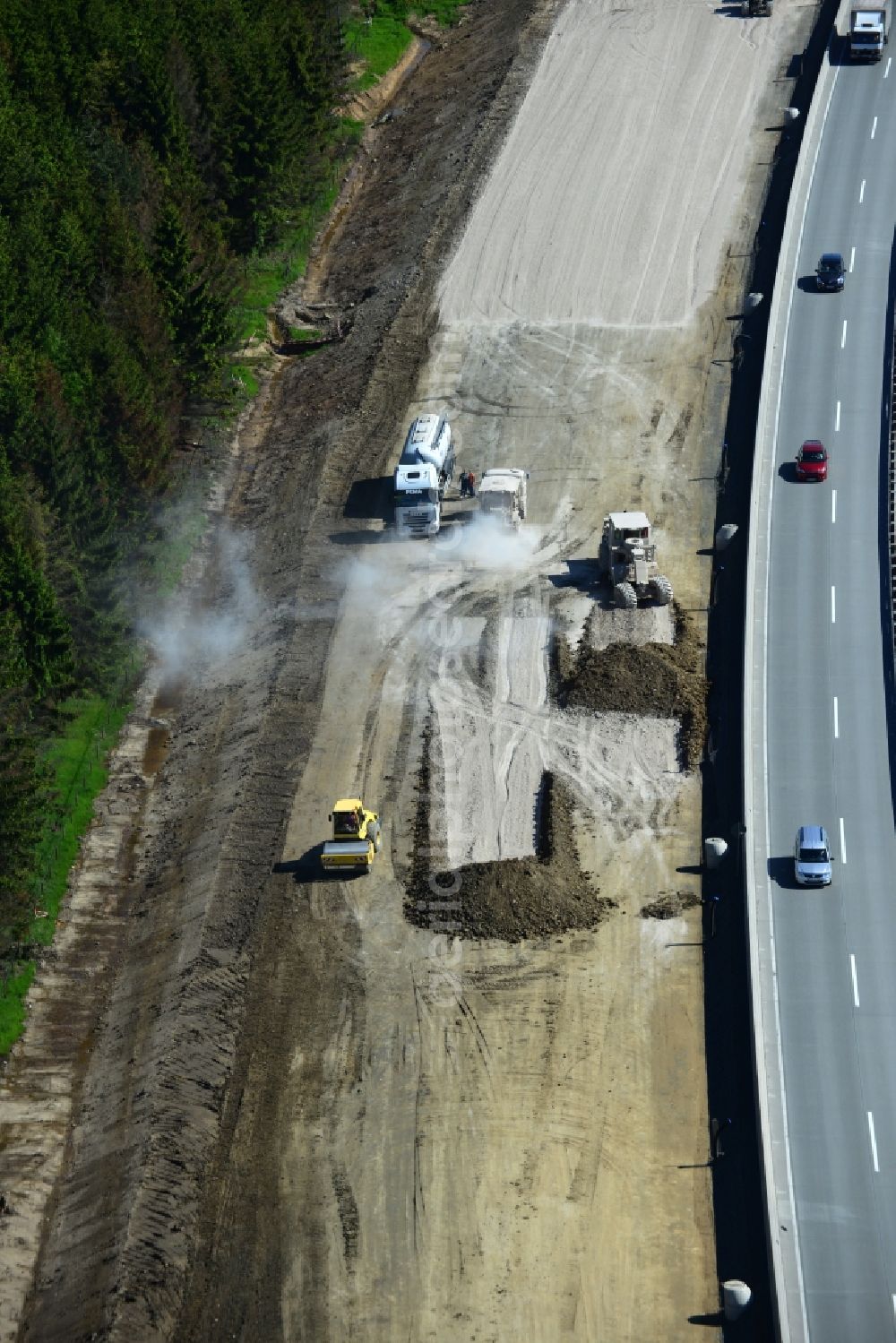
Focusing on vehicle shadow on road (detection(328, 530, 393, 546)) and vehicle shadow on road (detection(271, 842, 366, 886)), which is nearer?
vehicle shadow on road (detection(271, 842, 366, 886))

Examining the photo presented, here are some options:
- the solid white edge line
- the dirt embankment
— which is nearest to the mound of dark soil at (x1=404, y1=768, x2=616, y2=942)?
the dirt embankment

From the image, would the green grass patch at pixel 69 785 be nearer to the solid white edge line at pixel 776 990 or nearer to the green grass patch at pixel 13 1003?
the green grass patch at pixel 13 1003

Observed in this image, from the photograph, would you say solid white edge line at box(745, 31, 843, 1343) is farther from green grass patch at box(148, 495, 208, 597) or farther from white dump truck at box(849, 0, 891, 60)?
white dump truck at box(849, 0, 891, 60)

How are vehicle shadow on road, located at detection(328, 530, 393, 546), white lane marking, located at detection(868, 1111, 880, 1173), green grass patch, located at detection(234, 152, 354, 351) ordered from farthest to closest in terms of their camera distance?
green grass patch, located at detection(234, 152, 354, 351) → vehicle shadow on road, located at detection(328, 530, 393, 546) → white lane marking, located at detection(868, 1111, 880, 1173)

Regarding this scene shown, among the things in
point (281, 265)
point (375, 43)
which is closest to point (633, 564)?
point (281, 265)

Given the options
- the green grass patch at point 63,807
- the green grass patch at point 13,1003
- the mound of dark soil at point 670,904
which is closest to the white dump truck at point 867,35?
the green grass patch at point 63,807

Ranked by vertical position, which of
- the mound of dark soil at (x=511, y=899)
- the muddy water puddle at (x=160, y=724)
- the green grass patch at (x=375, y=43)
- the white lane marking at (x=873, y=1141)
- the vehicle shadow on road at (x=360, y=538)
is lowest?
the white lane marking at (x=873, y=1141)

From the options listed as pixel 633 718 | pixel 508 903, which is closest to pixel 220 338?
pixel 633 718
